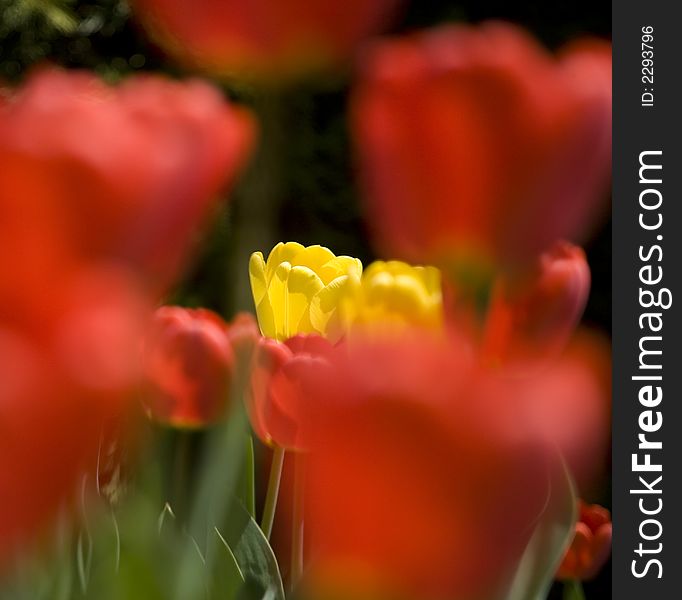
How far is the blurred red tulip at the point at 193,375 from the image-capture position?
13.9 inches

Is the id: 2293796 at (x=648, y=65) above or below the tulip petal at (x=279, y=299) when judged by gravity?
above

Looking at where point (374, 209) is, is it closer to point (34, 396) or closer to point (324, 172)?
point (34, 396)

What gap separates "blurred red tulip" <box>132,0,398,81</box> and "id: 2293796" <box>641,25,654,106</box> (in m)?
0.53

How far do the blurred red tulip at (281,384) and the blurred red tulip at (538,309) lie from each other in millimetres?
85

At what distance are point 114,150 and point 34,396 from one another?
5 cm

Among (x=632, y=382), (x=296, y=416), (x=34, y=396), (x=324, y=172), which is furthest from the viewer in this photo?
(x=324, y=172)

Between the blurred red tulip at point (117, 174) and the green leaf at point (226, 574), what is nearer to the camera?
the blurred red tulip at point (117, 174)

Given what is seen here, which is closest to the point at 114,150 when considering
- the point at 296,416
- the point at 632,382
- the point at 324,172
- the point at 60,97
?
the point at 60,97

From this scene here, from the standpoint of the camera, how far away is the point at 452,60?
236 millimetres

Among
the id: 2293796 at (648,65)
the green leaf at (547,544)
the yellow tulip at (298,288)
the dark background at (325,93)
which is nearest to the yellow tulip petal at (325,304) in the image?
the yellow tulip at (298,288)

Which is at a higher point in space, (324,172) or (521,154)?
(521,154)

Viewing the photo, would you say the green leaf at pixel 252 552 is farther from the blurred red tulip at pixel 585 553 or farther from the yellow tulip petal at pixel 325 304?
the blurred red tulip at pixel 585 553

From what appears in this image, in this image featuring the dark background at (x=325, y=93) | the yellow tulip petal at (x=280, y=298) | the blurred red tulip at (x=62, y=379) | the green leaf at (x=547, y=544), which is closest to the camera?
the blurred red tulip at (x=62, y=379)

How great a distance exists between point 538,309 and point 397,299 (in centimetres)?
5
